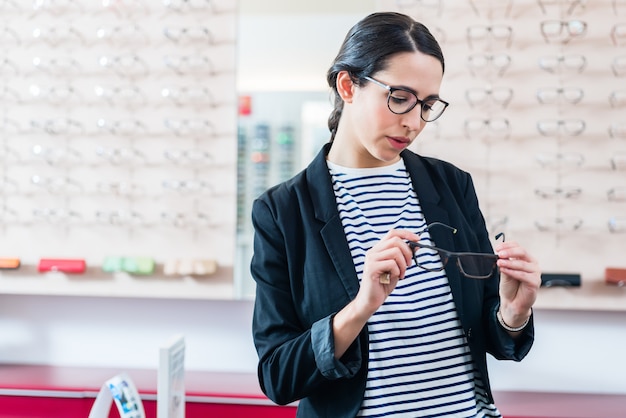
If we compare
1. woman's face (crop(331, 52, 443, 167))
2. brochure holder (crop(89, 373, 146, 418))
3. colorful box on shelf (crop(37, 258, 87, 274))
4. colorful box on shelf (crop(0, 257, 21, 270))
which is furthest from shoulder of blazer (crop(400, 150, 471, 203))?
colorful box on shelf (crop(0, 257, 21, 270))

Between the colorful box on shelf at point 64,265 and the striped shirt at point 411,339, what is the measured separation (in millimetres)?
1638

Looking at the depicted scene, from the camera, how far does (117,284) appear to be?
2842 mm

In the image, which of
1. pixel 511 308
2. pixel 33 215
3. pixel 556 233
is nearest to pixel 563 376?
pixel 556 233

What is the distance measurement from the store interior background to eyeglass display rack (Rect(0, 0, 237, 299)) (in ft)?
0.45

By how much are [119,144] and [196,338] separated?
86cm

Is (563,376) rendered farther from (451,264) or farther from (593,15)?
(451,264)

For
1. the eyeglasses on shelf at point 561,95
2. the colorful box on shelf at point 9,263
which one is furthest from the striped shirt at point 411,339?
the colorful box on shelf at point 9,263

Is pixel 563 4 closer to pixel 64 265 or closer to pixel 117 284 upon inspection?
→ pixel 117 284

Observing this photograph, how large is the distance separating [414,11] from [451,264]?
1578mm

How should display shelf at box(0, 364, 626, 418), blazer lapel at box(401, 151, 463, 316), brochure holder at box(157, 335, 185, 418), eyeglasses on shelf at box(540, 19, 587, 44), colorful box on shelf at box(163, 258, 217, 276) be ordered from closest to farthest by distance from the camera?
blazer lapel at box(401, 151, 463, 316) < brochure holder at box(157, 335, 185, 418) < display shelf at box(0, 364, 626, 418) < eyeglasses on shelf at box(540, 19, 587, 44) < colorful box on shelf at box(163, 258, 217, 276)

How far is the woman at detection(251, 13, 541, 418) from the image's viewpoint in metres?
1.36

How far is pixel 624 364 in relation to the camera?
2.76 m

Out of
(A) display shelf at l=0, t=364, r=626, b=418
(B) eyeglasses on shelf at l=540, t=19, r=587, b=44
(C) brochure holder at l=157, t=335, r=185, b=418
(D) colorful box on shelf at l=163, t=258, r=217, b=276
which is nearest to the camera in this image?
(C) brochure holder at l=157, t=335, r=185, b=418

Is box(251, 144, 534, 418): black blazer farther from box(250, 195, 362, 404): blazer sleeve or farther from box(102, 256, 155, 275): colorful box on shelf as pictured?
box(102, 256, 155, 275): colorful box on shelf
